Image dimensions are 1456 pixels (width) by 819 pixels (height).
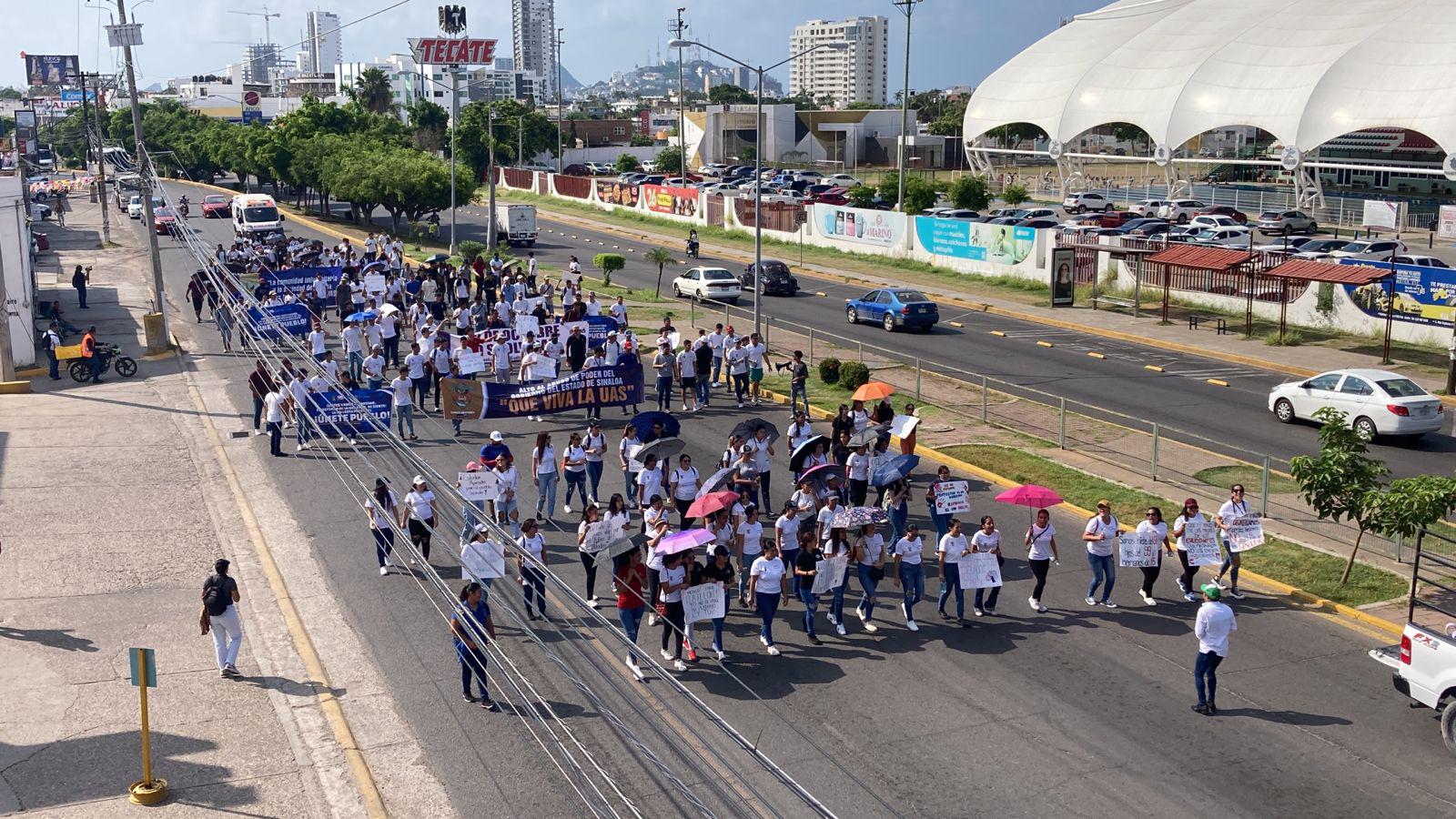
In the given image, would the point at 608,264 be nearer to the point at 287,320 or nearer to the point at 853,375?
the point at 287,320

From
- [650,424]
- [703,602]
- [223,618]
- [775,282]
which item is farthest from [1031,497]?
[775,282]

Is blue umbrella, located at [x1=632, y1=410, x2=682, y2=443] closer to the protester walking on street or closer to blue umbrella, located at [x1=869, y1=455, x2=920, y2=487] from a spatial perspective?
blue umbrella, located at [x1=869, y1=455, x2=920, y2=487]

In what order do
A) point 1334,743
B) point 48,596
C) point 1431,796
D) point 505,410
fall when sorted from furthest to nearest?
point 505,410, point 48,596, point 1334,743, point 1431,796

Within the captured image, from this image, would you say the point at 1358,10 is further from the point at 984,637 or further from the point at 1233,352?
the point at 984,637

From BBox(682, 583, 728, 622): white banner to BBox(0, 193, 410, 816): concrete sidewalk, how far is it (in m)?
4.08

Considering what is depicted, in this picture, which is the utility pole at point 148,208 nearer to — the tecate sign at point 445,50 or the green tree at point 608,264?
the green tree at point 608,264

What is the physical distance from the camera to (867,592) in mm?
16562

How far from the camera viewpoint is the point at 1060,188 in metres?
100

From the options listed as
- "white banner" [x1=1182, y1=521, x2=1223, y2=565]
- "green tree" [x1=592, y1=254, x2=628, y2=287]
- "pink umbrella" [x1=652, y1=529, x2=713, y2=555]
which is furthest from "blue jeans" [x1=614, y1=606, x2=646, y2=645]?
"green tree" [x1=592, y1=254, x2=628, y2=287]

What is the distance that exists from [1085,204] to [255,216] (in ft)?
152

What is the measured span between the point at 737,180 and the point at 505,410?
77.7 metres

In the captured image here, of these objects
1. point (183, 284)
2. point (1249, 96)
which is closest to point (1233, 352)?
point (183, 284)

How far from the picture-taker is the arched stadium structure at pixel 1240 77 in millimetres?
73500

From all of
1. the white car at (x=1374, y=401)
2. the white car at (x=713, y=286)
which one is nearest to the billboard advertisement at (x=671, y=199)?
the white car at (x=713, y=286)
